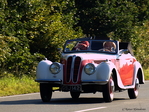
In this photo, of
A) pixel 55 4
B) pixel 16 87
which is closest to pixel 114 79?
pixel 16 87

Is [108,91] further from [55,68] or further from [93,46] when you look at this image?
[93,46]

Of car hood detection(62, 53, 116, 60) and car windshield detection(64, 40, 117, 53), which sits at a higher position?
car windshield detection(64, 40, 117, 53)

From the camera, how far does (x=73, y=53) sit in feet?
48.1

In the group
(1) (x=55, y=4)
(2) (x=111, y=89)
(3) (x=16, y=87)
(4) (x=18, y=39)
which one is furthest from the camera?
(1) (x=55, y=4)

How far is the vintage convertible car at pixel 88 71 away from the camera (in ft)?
44.2

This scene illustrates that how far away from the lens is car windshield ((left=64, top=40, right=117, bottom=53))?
1498 centimetres

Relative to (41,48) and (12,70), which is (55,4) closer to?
(41,48)

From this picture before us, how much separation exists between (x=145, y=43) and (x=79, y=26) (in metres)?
10.0

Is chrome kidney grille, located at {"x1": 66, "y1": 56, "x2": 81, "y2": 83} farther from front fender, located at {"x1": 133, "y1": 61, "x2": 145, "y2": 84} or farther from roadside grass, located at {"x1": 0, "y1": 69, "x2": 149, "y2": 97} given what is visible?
roadside grass, located at {"x1": 0, "y1": 69, "x2": 149, "y2": 97}

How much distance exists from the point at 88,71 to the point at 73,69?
18.0 inches

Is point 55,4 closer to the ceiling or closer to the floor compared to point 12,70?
closer to the ceiling

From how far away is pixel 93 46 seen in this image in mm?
15086

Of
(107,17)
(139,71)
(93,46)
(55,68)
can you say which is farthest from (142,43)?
(55,68)

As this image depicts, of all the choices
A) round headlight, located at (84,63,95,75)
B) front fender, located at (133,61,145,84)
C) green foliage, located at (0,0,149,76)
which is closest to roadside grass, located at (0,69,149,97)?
green foliage, located at (0,0,149,76)
